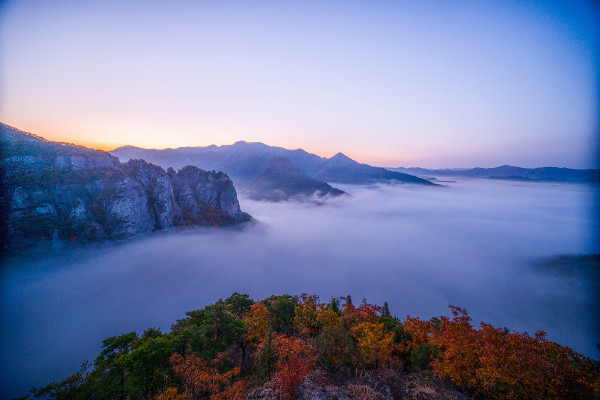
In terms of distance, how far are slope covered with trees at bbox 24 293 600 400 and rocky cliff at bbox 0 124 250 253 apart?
311ft

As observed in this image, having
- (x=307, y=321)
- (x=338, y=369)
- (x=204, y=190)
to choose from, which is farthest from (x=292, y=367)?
(x=204, y=190)

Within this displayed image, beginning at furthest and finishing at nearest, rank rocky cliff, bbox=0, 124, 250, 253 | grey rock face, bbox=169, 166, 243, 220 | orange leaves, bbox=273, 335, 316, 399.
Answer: grey rock face, bbox=169, 166, 243, 220
rocky cliff, bbox=0, 124, 250, 253
orange leaves, bbox=273, 335, 316, 399

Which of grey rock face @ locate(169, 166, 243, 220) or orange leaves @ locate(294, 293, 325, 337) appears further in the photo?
grey rock face @ locate(169, 166, 243, 220)

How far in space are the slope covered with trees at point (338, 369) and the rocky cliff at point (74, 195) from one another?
94851 millimetres

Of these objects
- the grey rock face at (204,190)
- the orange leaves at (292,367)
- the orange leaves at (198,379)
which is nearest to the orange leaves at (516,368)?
the orange leaves at (292,367)

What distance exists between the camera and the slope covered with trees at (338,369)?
11.9m

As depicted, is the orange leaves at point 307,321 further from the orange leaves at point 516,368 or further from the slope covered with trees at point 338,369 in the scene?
the orange leaves at point 516,368

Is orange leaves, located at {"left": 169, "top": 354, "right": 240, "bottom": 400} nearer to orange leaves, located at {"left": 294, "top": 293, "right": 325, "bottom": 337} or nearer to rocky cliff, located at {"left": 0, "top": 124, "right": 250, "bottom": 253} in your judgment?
orange leaves, located at {"left": 294, "top": 293, "right": 325, "bottom": 337}

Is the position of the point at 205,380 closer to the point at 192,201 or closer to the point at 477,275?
the point at 192,201

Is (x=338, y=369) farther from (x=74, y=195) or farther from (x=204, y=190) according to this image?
(x=204, y=190)

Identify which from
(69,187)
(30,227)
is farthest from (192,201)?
(30,227)

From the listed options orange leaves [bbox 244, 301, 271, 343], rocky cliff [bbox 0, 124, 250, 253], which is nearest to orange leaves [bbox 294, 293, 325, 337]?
orange leaves [bbox 244, 301, 271, 343]

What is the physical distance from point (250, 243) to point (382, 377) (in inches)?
6464

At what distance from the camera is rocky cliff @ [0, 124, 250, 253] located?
7350 centimetres
